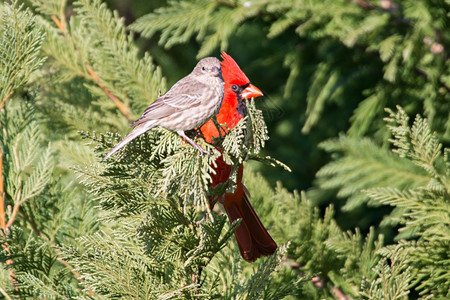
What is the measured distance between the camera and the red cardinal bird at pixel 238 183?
182 centimetres

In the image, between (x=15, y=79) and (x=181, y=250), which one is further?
(x=15, y=79)

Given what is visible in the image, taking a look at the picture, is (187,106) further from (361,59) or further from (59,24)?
(361,59)

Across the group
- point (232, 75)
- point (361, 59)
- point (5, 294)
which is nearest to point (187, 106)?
point (232, 75)

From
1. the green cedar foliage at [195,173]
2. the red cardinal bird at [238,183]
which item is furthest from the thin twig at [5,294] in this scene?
the red cardinal bird at [238,183]

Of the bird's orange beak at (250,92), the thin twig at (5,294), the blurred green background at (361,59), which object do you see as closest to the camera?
the thin twig at (5,294)

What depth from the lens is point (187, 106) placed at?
1717mm

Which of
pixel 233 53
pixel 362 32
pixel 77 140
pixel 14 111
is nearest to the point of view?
pixel 14 111

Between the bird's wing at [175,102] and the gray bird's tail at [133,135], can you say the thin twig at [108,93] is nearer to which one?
the bird's wing at [175,102]

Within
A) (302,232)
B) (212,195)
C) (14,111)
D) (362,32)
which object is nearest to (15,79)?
(14,111)

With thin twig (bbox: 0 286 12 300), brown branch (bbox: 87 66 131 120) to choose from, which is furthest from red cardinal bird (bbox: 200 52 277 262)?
thin twig (bbox: 0 286 12 300)

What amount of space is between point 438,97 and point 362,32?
1.72 feet

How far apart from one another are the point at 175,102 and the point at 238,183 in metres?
0.39

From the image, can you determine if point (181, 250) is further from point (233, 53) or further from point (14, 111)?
point (233, 53)

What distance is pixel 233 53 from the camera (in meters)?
4.62
